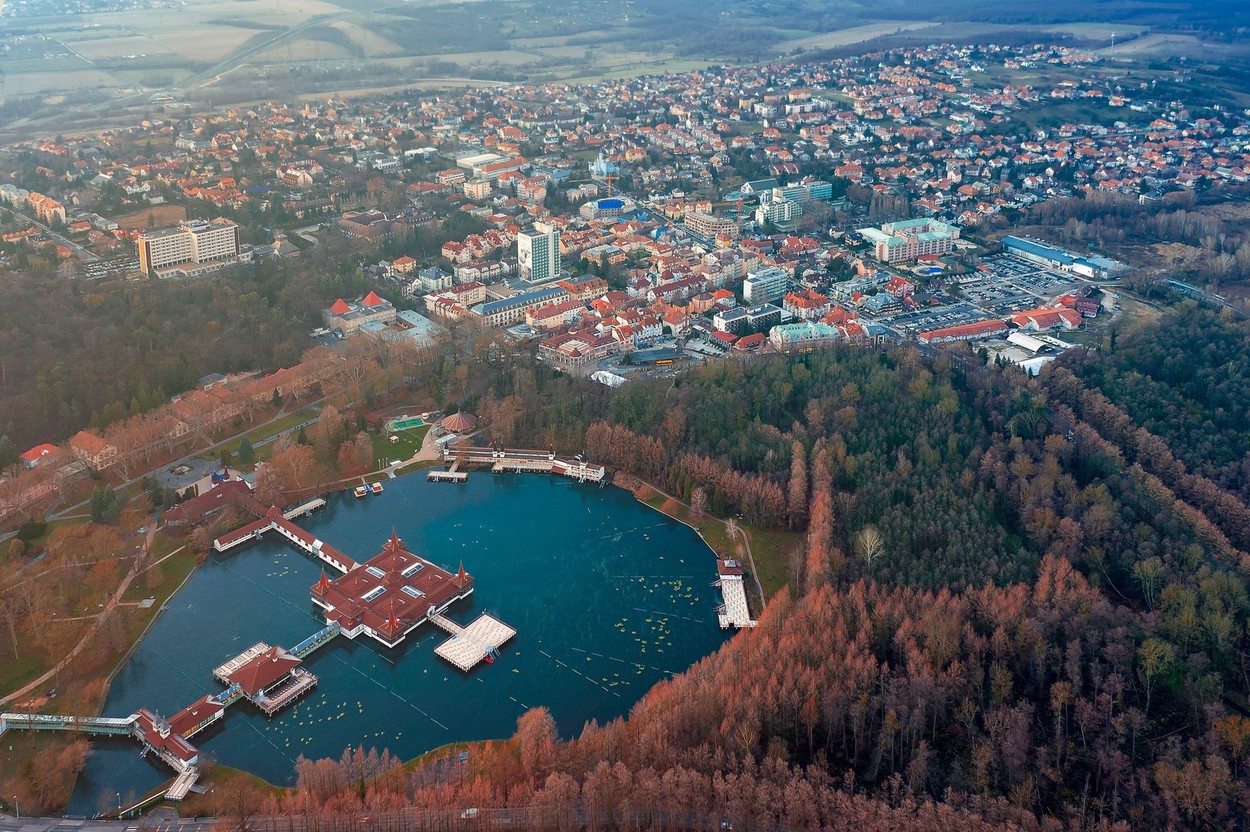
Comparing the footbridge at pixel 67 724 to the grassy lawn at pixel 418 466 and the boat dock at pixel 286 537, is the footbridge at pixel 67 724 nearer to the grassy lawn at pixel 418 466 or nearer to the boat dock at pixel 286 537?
the boat dock at pixel 286 537

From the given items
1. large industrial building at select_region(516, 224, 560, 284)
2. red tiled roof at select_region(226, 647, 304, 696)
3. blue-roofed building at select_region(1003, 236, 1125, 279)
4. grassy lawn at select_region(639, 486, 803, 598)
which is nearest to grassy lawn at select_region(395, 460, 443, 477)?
grassy lawn at select_region(639, 486, 803, 598)

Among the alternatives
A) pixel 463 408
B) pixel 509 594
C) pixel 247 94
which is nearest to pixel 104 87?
pixel 247 94

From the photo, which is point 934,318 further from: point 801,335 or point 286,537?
point 286,537

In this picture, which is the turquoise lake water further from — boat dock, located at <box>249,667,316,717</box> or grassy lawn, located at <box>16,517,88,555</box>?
grassy lawn, located at <box>16,517,88,555</box>

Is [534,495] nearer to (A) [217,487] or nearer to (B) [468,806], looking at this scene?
(A) [217,487]

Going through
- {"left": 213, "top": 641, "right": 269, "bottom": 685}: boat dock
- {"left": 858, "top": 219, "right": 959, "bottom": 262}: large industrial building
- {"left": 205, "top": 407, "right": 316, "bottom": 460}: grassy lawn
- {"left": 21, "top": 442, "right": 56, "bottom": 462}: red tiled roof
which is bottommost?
{"left": 213, "top": 641, "right": 269, "bottom": 685}: boat dock

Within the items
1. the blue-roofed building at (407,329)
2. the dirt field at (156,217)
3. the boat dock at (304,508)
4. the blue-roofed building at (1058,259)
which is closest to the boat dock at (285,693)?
the boat dock at (304,508)

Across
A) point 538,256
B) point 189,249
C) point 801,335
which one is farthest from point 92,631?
point 538,256
